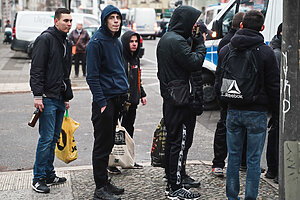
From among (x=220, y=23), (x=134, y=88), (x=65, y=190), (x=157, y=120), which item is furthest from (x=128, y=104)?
(x=220, y=23)

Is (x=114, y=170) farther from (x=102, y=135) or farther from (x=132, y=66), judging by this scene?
(x=132, y=66)

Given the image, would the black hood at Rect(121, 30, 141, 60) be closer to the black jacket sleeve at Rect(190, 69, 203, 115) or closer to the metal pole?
the black jacket sleeve at Rect(190, 69, 203, 115)

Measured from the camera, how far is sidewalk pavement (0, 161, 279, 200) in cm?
474

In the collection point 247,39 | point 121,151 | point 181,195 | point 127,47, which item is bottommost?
point 181,195

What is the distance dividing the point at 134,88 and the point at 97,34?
1.33 metres

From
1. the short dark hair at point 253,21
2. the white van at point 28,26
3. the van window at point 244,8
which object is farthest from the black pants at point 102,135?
the white van at point 28,26

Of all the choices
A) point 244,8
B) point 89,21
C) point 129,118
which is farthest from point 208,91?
point 89,21

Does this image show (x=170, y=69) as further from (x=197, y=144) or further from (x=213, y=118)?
(x=213, y=118)

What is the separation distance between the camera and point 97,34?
452cm

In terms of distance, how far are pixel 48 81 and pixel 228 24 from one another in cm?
529

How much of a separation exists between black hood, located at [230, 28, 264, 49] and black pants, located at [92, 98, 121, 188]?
1.30 meters

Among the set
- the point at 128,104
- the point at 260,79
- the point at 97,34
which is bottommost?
the point at 128,104

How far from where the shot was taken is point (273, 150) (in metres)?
5.39

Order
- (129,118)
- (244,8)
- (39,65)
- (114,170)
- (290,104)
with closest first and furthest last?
(290,104) < (39,65) < (114,170) < (129,118) < (244,8)
